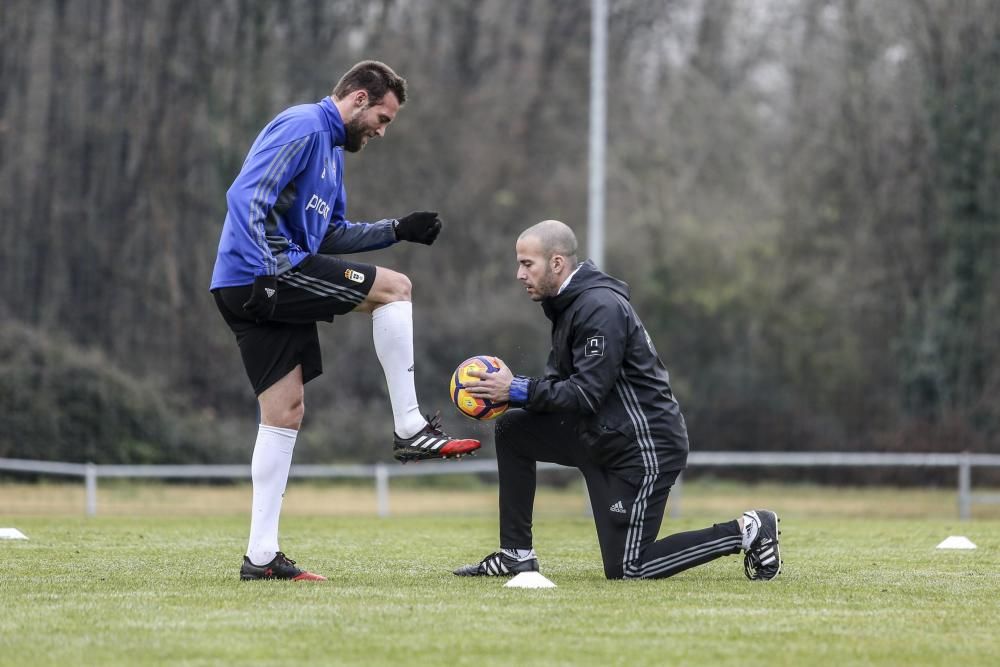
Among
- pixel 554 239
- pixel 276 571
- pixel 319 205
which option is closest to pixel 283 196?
pixel 319 205

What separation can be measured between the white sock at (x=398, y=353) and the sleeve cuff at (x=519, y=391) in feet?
1.42

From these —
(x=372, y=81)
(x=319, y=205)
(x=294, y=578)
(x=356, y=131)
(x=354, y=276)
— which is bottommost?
(x=294, y=578)

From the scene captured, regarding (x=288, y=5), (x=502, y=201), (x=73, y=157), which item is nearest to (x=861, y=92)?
(x=502, y=201)

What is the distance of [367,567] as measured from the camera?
6.89 metres

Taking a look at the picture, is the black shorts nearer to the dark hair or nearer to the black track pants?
the dark hair

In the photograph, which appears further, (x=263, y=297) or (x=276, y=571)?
(x=276, y=571)

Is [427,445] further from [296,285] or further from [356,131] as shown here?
[356,131]

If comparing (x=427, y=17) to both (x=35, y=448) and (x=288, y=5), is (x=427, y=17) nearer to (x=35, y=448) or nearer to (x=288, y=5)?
(x=288, y=5)

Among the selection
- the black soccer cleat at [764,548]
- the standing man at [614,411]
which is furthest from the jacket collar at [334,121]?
the black soccer cleat at [764,548]

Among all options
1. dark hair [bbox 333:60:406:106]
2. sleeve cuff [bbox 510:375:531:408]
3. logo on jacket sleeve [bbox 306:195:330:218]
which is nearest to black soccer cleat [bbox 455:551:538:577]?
sleeve cuff [bbox 510:375:531:408]

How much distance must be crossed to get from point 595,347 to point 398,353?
887mm

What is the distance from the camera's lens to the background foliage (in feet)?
70.9

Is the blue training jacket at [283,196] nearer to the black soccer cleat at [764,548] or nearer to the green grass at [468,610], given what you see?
the green grass at [468,610]

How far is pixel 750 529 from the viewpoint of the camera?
6.20m
